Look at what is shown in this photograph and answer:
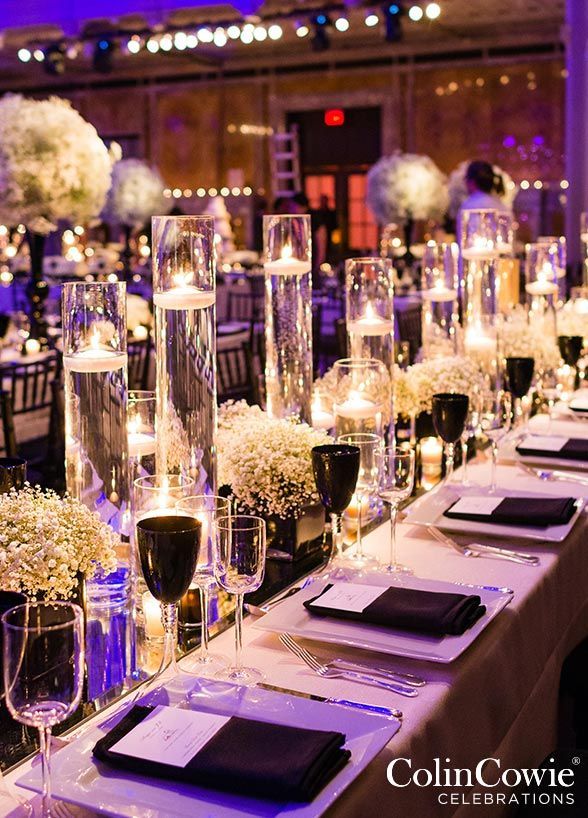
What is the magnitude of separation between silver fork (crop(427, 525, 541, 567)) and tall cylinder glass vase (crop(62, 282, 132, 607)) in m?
0.66

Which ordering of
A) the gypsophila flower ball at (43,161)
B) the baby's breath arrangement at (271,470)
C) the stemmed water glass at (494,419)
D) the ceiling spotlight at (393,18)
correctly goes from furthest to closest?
the ceiling spotlight at (393,18), the gypsophila flower ball at (43,161), the stemmed water glass at (494,419), the baby's breath arrangement at (271,470)

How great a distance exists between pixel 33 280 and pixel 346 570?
4275 millimetres

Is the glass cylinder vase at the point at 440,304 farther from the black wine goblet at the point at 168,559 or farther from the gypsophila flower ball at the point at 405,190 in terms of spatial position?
the gypsophila flower ball at the point at 405,190

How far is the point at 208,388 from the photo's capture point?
1979 mm

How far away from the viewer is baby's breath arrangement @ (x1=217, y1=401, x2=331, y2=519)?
2.07 m

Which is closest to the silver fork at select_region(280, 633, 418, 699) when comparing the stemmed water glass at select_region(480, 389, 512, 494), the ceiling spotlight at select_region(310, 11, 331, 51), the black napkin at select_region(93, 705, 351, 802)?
the black napkin at select_region(93, 705, 351, 802)

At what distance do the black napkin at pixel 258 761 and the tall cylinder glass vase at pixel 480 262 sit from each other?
7.99 ft

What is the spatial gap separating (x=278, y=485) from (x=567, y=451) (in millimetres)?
1060

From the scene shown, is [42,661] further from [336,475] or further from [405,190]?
[405,190]

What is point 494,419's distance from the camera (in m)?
2.52

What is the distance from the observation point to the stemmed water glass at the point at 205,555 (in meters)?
1.55

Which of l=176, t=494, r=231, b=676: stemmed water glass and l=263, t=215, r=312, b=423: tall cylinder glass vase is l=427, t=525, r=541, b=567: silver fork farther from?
l=176, t=494, r=231, b=676: stemmed water glass

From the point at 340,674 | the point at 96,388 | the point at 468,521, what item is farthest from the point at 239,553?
the point at 468,521

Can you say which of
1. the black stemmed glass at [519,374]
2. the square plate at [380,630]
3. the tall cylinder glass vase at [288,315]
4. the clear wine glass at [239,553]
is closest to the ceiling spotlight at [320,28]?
the black stemmed glass at [519,374]
